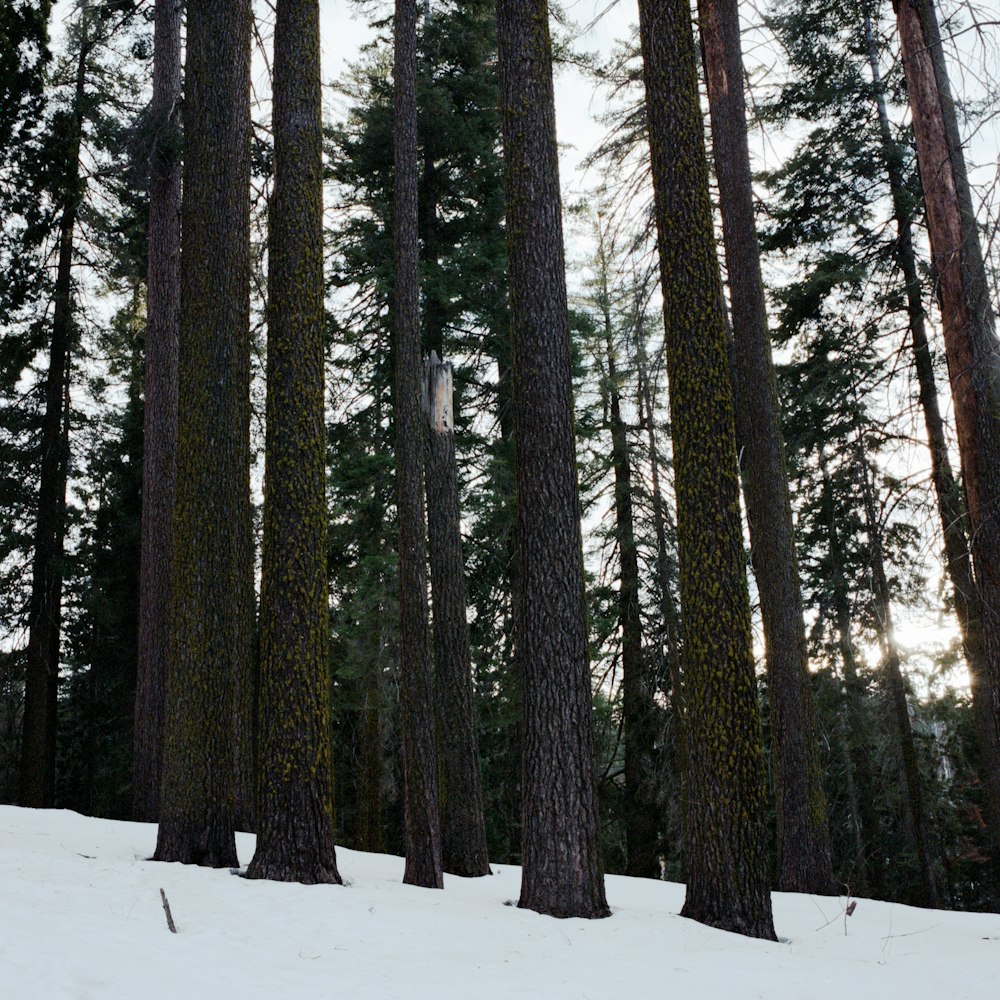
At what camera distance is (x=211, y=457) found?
701 centimetres

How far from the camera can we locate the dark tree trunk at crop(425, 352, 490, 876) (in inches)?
379

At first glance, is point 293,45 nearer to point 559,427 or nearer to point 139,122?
point 559,427

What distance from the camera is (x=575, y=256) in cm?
1725

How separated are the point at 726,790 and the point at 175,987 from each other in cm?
364

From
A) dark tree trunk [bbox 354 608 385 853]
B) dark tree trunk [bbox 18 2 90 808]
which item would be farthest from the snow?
dark tree trunk [bbox 18 2 90 808]

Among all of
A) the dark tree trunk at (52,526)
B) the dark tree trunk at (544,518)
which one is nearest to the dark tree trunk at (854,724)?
the dark tree trunk at (544,518)

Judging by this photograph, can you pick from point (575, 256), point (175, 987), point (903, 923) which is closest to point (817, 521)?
point (575, 256)

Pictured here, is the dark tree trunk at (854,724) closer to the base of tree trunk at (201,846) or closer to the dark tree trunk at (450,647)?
the dark tree trunk at (450,647)

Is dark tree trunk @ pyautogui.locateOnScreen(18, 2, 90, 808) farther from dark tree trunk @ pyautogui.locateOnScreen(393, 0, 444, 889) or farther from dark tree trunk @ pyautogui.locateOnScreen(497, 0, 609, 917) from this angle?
dark tree trunk @ pyautogui.locateOnScreen(497, 0, 609, 917)

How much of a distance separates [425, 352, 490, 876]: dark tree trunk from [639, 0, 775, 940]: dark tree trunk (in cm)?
379

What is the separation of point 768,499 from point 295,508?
5625mm

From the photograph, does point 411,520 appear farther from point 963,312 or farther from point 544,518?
point 963,312

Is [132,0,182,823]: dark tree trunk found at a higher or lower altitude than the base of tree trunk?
higher

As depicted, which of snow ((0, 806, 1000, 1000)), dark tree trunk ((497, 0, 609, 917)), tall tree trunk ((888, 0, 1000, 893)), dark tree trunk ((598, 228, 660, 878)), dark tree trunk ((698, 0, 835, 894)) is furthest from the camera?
dark tree trunk ((598, 228, 660, 878))
